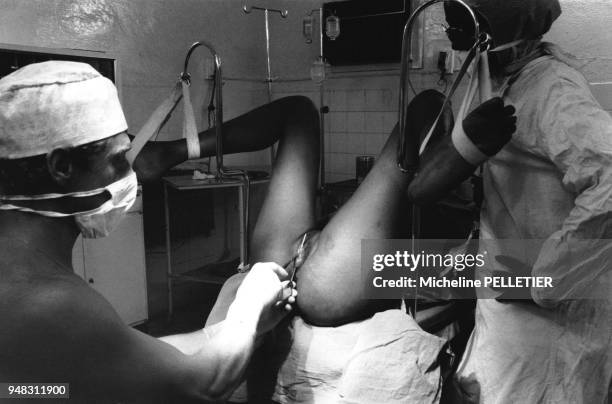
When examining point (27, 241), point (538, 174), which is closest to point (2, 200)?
point (27, 241)

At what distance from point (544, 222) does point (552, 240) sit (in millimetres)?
106

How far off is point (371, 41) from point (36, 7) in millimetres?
1762

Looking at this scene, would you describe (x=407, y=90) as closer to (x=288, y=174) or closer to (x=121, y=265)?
(x=288, y=174)

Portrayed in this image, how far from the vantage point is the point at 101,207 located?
88 cm

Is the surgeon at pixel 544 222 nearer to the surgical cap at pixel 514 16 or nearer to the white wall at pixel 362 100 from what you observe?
the surgical cap at pixel 514 16

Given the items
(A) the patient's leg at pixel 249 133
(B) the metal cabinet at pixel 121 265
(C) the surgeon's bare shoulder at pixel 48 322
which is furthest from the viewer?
(B) the metal cabinet at pixel 121 265

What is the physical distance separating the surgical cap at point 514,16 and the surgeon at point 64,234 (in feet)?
2.81

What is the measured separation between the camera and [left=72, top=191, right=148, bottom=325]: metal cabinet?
2332 mm

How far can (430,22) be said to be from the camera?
112 inches

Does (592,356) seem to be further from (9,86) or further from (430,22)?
(430,22)

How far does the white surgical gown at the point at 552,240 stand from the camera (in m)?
1.04

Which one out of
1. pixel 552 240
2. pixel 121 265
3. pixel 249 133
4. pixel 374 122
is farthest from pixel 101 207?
pixel 374 122

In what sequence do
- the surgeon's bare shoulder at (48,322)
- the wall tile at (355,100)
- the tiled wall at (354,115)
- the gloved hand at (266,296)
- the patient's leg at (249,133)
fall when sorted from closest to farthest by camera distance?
the surgeon's bare shoulder at (48,322)
the gloved hand at (266,296)
the patient's leg at (249,133)
the tiled wall at (354,115)
the wall tile at (355,100)

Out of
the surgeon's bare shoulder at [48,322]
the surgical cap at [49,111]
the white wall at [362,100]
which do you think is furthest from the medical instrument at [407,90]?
the white wall at [362,100]
